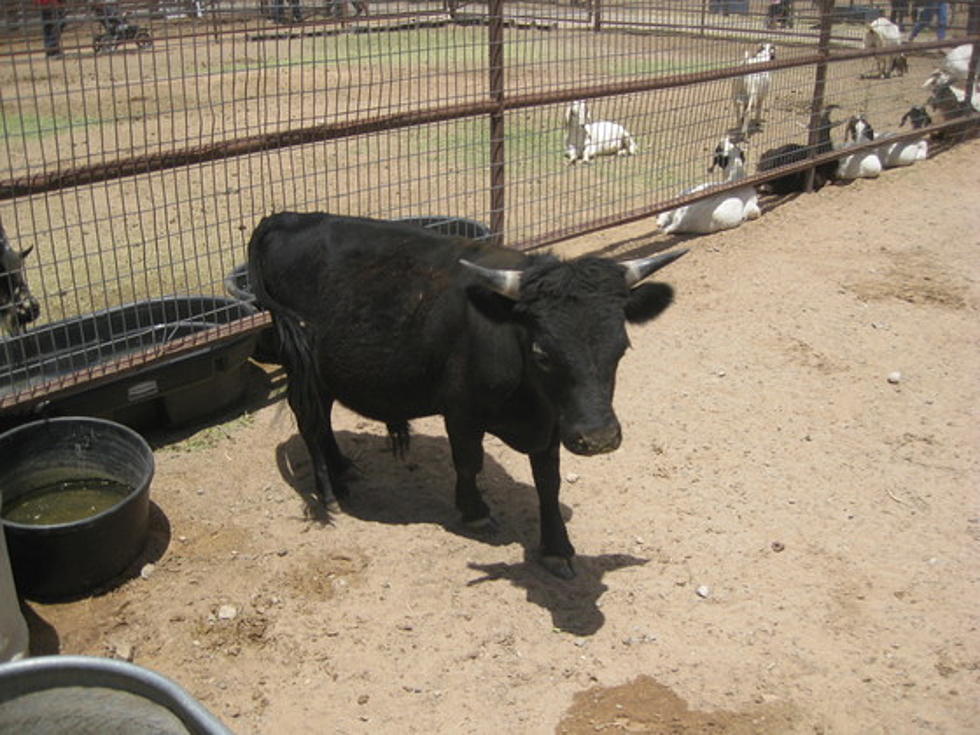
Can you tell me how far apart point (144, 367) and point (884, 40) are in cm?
1416

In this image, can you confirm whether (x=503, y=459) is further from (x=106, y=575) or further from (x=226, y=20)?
(x=226, y=20)

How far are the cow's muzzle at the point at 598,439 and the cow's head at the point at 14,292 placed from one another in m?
3.48

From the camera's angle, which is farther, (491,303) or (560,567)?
(560,567)

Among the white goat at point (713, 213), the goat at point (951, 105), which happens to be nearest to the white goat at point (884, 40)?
the goat at point (951, 105)

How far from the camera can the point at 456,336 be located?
4160mm

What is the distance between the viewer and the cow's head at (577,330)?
11.3 feet

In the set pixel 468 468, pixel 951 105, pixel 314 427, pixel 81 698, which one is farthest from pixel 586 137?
pixel 81 698

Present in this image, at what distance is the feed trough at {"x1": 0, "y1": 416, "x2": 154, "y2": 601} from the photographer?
3.86 meters

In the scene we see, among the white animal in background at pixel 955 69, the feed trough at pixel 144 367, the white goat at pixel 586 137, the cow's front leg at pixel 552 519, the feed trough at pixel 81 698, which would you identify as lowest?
the cow's front leg at pixel 552 519

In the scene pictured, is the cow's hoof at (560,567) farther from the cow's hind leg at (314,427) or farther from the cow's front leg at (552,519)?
the cow's hind leg at (314,427)

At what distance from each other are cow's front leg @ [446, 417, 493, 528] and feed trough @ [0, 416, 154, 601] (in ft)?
4.62

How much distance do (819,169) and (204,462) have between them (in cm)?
793

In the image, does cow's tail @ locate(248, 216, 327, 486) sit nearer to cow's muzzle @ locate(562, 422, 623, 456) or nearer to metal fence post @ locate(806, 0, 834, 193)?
cow's muzzle @ locate(562, 422, 623, 456)

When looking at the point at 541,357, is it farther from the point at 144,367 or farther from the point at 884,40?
the point at 884,40
